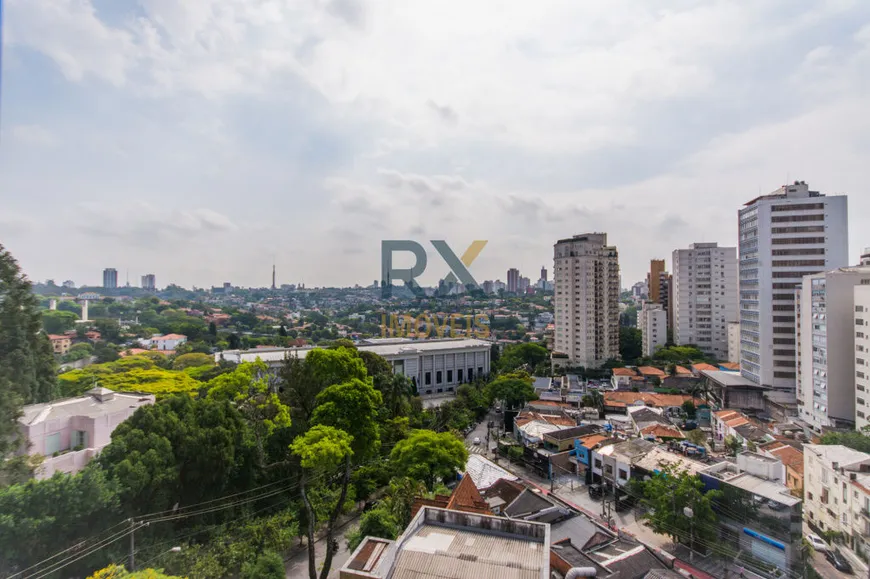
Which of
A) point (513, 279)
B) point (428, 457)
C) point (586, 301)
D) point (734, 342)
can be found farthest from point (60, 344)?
point (513, 279)

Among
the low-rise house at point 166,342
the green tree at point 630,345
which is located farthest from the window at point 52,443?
the green tree at point 630,345

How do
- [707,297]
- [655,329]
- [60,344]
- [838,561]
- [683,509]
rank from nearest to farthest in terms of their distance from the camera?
[838,561] → [683,509] → [60,344] → [707,297] → [655,329]


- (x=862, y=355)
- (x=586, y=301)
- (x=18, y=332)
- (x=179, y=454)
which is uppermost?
(x=586, y=301)

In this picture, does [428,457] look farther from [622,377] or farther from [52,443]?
[622,377]

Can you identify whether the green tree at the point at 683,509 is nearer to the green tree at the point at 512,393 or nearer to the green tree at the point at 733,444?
the green tree at the point at 733,444

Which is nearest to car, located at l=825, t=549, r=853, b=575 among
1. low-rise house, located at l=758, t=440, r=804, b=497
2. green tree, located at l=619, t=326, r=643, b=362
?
low-rise house, located at l=758, t=440, r=804, b=497

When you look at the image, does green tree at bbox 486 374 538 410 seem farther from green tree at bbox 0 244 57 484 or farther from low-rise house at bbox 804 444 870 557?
green tree at bbox 0 244 57 484

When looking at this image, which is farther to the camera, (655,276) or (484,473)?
(655,276)
